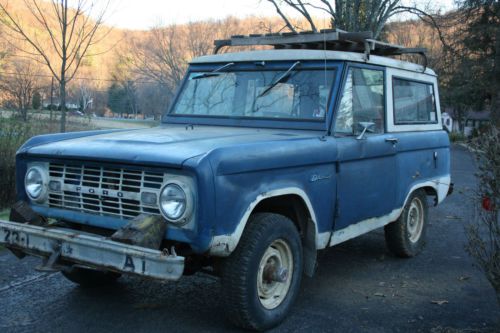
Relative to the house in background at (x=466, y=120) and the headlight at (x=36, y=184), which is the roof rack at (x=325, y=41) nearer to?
the headlight at (x=36, y=184)

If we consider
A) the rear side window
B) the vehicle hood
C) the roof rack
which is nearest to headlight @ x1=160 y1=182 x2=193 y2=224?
the vehicle hood

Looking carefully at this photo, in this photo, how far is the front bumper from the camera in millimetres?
2996

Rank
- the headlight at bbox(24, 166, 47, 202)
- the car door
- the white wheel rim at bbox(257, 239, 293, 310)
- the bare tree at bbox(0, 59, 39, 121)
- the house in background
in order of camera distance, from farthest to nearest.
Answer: the house in background, the bare tree at bbox(0, 59, 39, 121), the car door, the headlight at bbox(24, 166, 47, 202), the white wheel rim at bbox(257, 239, 293, 310)

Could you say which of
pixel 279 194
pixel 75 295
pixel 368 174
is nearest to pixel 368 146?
pixel 368 174

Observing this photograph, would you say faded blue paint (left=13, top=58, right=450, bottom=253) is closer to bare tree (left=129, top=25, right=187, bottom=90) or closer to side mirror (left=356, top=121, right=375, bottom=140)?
side mirror (left=356, top=121, right=375, bottom=140)

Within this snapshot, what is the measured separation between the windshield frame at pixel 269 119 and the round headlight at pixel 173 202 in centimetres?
154

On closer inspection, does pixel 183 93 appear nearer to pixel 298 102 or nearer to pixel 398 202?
pixel 298 102

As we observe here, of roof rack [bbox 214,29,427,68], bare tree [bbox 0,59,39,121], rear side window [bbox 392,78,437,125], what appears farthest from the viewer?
bare tree [bbox 0,59,39,121]

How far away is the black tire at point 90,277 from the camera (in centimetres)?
439

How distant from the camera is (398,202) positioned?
5.23m

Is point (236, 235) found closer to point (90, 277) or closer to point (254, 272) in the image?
point (254, 272)

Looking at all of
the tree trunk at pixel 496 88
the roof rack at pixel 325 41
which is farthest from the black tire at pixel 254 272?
the tree trunk at pixel 496 88

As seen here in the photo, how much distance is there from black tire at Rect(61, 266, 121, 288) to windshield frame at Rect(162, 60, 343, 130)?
5.12ft

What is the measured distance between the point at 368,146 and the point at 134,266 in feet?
8.06
